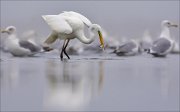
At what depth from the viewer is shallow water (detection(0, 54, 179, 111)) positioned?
23.1ft

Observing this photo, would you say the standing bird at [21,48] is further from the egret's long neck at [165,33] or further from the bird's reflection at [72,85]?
the bird's reflection at [72,85]

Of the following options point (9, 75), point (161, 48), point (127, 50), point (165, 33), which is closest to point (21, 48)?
point (127, 50)

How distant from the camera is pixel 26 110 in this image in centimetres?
673

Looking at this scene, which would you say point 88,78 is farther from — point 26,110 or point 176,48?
point 176,48

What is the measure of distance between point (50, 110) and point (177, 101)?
1.49m

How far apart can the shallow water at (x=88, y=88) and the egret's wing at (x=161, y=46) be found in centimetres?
434

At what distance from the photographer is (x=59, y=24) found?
552 inches

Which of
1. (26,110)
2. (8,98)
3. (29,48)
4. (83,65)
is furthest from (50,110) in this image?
(29,48)

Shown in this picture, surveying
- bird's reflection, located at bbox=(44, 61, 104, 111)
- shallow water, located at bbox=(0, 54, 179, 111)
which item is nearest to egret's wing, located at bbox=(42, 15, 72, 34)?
bird's reflection, located at bbox=(44, 61, 104, 111)

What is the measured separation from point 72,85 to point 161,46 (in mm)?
8052

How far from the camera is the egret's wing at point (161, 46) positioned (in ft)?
53.3

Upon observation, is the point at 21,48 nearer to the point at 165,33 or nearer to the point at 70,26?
the point at 70,26

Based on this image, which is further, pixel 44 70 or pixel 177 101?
pixel 44 70

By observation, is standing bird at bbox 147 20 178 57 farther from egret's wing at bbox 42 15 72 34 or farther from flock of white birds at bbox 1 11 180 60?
egret's wing at bbox 42 15 72 34
